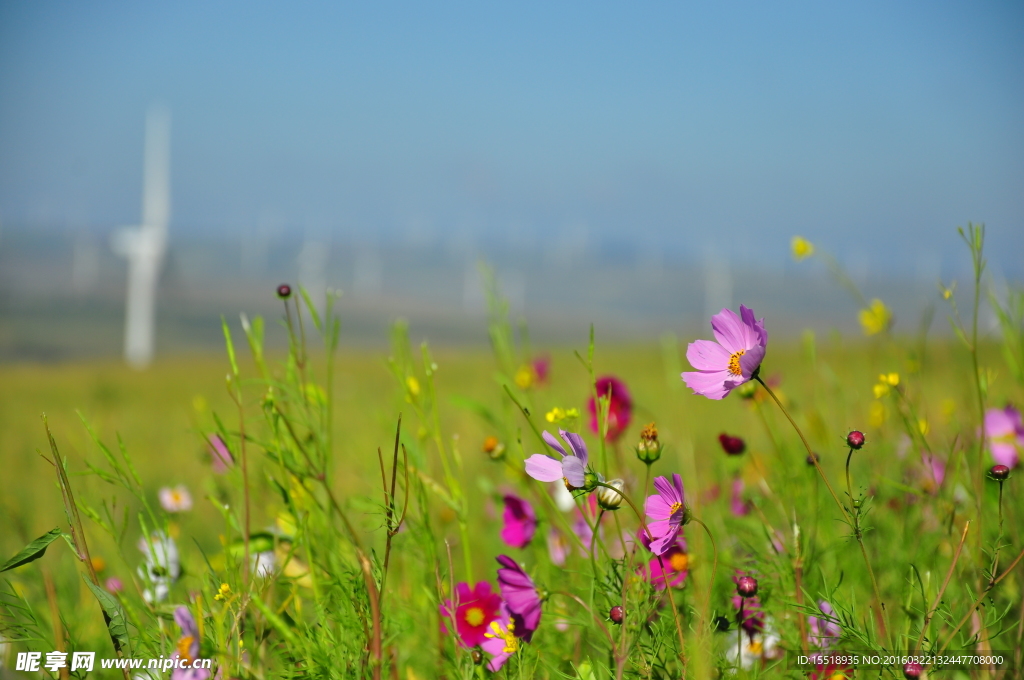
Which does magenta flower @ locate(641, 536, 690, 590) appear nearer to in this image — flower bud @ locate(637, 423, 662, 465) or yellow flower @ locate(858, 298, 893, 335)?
flower bud @ locate(637, 423, 662, 465)

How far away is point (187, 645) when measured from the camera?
464mm

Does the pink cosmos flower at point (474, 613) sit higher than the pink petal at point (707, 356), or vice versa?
the pink petal at point (707, 356)

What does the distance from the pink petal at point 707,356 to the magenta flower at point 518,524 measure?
0.24 meters

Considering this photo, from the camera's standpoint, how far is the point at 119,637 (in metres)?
0.43

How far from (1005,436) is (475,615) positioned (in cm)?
55

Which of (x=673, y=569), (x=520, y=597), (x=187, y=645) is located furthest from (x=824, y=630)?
(x=187, y=645)

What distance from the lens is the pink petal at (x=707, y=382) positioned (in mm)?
395

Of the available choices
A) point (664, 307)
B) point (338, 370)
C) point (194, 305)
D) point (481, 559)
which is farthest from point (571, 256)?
point (481, 559)

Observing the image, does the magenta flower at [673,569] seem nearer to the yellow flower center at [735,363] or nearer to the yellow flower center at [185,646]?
the yellow flower center at [735,363]

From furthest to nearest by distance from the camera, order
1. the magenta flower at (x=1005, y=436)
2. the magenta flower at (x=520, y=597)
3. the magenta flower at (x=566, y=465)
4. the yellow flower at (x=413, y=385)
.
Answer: the magenta flower at (x=1005, y=436), the yellow flower at (x=413, y=385), the magenta flower at (x=520, y=597), the magenta flower at (x=566, y=465)

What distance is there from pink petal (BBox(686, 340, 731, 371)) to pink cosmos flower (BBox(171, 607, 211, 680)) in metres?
0.36

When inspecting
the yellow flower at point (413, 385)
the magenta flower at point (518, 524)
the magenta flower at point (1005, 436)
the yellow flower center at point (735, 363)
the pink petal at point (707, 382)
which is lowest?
the magenta flower at point (518, 524)

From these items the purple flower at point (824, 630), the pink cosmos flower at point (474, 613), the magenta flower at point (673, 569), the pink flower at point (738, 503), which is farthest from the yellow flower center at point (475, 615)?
the pink flower at point (738, 503)

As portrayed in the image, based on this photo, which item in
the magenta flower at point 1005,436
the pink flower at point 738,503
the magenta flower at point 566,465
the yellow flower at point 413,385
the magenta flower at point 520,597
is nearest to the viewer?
the magenta flower at point 566,465
